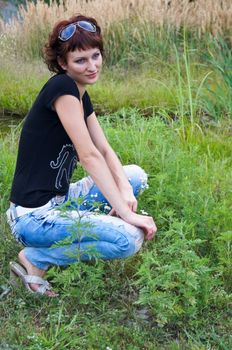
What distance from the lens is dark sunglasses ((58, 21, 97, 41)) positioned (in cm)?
342

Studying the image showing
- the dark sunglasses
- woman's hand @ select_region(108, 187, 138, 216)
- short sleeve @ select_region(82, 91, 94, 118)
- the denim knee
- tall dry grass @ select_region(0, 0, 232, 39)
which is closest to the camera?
the dark sunglasses

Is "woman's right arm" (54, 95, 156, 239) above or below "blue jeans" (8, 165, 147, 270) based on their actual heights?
above

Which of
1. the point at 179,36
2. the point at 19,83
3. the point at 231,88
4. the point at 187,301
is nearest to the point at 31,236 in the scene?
the point at 187,301

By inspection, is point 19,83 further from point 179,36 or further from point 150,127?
point 150,127

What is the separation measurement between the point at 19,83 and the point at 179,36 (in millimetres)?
1906

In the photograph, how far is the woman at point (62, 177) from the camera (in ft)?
11.0

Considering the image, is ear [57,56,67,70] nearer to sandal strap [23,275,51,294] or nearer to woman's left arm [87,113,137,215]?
woman's left arm [87,113,137,215]

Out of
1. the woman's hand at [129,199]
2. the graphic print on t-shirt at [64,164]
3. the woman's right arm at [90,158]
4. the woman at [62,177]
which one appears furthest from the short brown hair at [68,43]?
the woman's hand at [129,199]

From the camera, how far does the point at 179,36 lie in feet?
27.7

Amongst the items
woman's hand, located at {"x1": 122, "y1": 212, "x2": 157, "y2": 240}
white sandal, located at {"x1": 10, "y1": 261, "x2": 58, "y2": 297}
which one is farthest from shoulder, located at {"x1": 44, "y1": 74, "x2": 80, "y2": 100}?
white sandal, located at {"x1": 10, "y1": 261, "x2": 58, "y2": 297}

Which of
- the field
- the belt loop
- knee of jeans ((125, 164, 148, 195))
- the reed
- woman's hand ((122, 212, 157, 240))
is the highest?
the belt loop

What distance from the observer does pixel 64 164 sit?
11.6 ft

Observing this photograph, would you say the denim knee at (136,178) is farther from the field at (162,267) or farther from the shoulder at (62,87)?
the shoulder at (62,87)

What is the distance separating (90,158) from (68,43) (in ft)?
1.76
